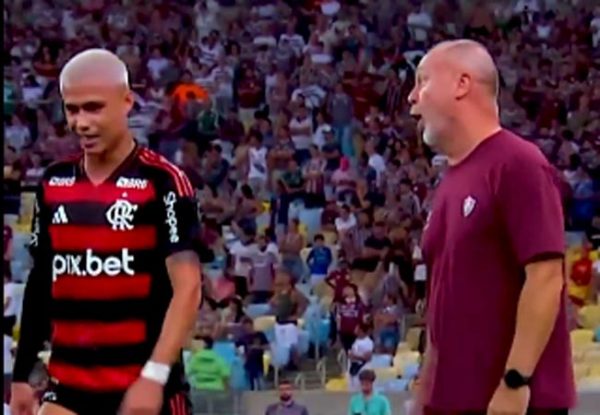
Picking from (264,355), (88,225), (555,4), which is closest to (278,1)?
(555,4)

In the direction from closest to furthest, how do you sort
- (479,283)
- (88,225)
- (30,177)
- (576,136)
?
(479,283)
(88,225)
(30,177)
(576,136)

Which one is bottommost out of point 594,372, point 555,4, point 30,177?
point 594,372

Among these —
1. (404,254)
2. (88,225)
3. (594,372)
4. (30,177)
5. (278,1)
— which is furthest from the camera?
(278,1)

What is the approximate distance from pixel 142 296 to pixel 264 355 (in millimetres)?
9628

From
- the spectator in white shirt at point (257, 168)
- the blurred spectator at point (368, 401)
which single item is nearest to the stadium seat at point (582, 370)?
the blurred spectator at point (368, 401)

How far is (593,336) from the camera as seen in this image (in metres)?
15.1

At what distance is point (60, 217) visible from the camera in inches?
199

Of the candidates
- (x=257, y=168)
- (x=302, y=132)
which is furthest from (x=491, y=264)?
(x=302, y=132)

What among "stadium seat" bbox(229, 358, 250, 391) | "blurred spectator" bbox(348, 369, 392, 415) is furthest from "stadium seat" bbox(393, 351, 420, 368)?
→ "stadium seat" bbox(229, 358, 250, 391)

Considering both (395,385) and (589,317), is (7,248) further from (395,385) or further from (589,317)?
(589,317)

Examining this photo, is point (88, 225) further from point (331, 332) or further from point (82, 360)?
point (331, 332)

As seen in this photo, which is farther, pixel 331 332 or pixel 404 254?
pixel 404 254

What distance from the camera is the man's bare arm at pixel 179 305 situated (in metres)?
4.88

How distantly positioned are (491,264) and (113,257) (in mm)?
1184
